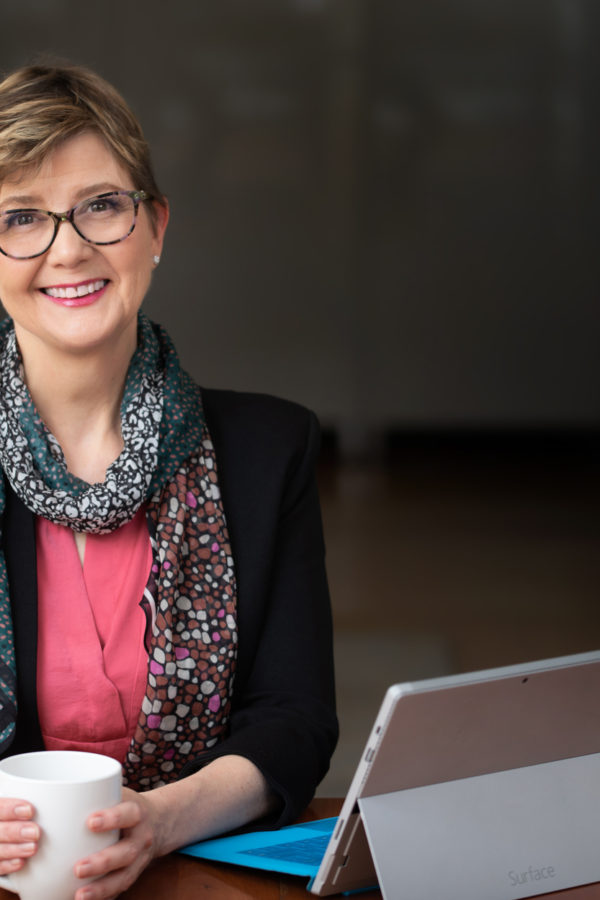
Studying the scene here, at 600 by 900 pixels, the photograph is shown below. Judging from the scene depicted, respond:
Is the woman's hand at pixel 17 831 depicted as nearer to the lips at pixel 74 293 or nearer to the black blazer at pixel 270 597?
the black blazer at pixel 270 597

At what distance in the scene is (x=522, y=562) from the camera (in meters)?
5.36

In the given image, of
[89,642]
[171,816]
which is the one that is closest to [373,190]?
[89,642]

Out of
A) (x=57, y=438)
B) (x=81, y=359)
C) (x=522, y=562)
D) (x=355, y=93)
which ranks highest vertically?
(x=355, y=93)

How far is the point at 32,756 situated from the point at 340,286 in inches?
315

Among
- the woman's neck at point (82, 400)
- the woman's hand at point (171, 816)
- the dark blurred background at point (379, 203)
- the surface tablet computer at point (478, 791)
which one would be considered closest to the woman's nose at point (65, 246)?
the woman's neck at point (82, 400)

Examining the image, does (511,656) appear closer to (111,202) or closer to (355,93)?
(111,202)

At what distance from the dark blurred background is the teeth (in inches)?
268

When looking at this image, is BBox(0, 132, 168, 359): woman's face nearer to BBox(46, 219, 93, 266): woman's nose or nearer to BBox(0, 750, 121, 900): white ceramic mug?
BBox(46, 219, 93, 266): woman's nose

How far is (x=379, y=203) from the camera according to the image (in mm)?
8617

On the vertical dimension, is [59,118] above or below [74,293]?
above

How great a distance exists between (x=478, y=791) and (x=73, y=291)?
75cm

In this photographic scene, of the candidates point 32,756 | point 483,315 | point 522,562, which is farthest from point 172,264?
point 32,756

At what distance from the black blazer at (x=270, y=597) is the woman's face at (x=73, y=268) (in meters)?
0.22

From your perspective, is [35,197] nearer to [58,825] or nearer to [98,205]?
[98,205]
